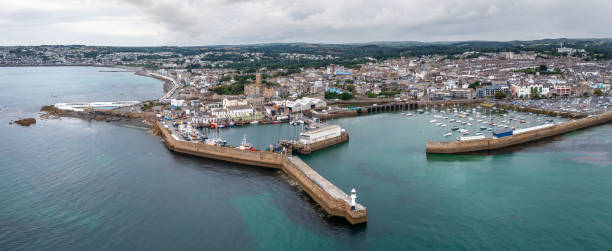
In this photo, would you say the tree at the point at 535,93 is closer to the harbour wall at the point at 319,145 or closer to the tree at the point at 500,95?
the tree at the point at 500,95

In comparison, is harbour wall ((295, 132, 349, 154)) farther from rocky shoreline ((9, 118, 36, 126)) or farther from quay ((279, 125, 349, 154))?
rocky shoreline ((9, 118, 36, 126))

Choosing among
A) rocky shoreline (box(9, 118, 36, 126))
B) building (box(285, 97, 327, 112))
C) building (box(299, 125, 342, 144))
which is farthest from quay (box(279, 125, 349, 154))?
rocky shoreline (box(9, 118, 36, 126))

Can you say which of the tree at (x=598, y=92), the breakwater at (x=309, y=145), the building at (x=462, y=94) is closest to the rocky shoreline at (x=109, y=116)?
the breakwater at (x=309, y=145)

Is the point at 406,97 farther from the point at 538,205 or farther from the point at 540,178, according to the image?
the point at 538,205

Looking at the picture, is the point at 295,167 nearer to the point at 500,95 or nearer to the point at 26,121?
the point at 26,121

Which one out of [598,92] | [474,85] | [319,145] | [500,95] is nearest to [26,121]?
[319,145]
